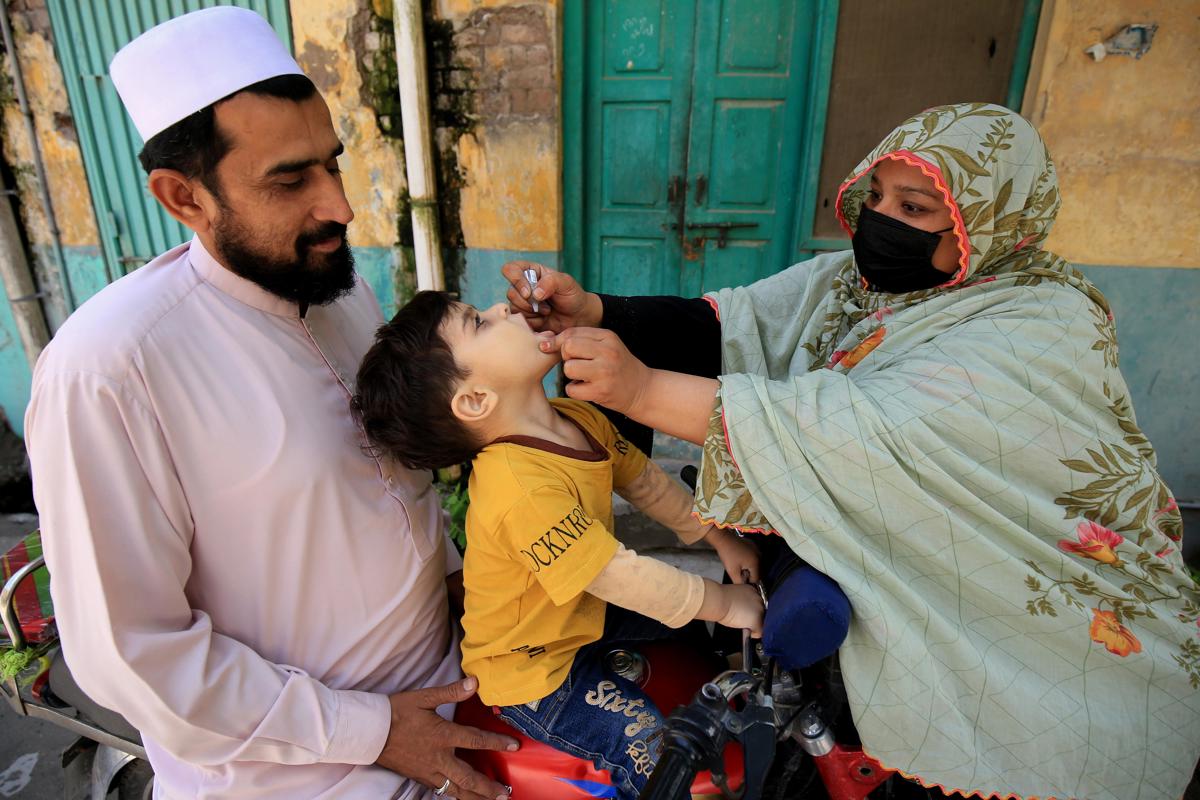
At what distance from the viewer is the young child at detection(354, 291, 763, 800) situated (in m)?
1.40

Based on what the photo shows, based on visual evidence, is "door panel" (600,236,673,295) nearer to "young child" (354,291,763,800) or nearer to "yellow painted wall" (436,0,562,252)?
"yellow painted wall" (436,0,562,252)

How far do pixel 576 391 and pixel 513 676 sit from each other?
643 mm

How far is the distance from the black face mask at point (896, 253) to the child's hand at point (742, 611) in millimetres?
875

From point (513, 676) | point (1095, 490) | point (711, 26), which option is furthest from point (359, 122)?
point (1095, 490)

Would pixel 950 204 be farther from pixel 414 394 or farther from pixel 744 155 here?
pixel 744 155

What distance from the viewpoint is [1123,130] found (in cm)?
351

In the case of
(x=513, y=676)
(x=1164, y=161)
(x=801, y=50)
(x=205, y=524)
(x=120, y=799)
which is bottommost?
(x=120, y=799)

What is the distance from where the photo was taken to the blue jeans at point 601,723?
143 cm

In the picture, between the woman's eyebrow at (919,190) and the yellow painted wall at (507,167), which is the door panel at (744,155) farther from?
the woman's eyebrow at (919,190)

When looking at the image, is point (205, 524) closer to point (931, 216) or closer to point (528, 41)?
point (931, 216)

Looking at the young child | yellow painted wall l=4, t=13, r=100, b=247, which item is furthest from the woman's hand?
yellow painted wall l=4, t=13, r=100, b=247

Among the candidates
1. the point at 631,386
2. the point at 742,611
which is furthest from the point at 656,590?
the point at 631,386

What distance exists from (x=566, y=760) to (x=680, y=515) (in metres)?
0.70

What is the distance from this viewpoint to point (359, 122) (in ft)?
14.0
